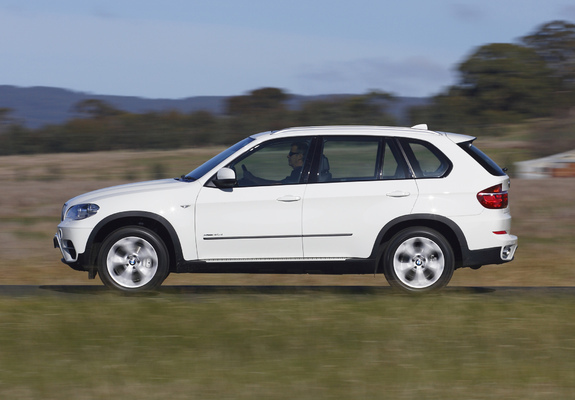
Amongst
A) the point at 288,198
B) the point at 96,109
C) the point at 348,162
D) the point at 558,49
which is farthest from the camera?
the point at 558,49

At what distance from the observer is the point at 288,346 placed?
5.97 meters

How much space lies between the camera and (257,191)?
26.3ft

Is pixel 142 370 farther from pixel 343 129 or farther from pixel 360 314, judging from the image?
pixel 343 129

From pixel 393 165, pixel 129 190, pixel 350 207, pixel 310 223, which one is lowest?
pixel 310 223

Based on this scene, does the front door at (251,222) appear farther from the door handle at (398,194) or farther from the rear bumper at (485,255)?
the rear bumper at (485,255)

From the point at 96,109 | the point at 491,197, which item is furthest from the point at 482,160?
the point at 96,109

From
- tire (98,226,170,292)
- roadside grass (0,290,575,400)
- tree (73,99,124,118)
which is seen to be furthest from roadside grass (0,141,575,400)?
tree (73,99,124,118)

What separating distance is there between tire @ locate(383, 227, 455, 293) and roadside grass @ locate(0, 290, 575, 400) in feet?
0.68

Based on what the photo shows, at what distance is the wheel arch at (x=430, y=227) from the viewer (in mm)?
8000

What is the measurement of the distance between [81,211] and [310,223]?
→ 2.17 meters

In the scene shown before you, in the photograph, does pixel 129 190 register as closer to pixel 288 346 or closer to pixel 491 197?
pixel 288 346

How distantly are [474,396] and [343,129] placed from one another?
403 cm

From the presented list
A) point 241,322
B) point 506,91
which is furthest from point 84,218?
point 506,91

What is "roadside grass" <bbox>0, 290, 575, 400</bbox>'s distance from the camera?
493cm
